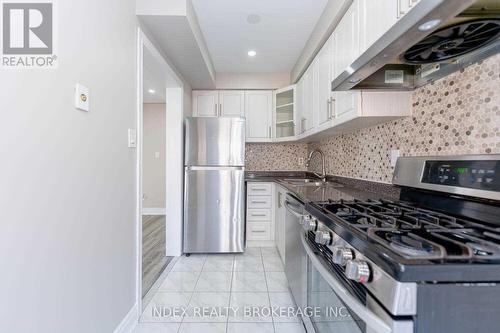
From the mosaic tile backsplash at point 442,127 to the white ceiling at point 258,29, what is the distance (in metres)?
1.14

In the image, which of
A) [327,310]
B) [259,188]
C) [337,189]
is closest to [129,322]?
[327,310]

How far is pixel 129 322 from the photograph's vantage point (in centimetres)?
175

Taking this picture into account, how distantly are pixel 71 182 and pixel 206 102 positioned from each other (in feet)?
9.11

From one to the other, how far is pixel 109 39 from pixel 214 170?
6.03ft

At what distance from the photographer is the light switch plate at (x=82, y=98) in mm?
1184

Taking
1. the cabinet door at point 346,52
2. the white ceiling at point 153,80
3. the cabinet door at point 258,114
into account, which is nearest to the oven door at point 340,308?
the cabinet door at point 346,52

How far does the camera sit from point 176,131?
3.10 m

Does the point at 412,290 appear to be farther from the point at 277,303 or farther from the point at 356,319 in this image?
the point at 277,303

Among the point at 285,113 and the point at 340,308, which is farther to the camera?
the point at 285,113

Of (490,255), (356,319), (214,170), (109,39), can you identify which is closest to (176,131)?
(214,170)

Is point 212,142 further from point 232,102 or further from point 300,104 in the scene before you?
point 300,104

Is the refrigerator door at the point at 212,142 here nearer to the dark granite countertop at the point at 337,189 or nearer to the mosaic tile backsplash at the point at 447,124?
the dark granite countertop at the point at 337,189

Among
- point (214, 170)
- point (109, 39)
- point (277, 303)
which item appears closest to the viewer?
point (109, 39)

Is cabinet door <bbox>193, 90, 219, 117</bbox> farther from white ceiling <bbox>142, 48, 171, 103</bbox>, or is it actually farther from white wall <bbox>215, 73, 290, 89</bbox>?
white ceiling <bbox>142, 48, 171, 103</bbox>
